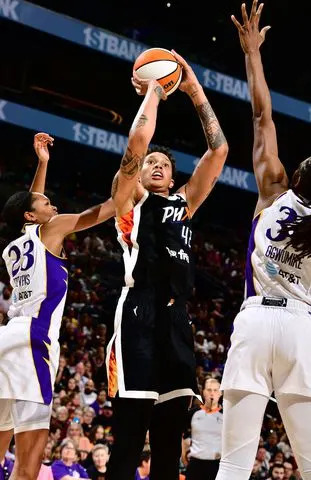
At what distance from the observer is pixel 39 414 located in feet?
14.3

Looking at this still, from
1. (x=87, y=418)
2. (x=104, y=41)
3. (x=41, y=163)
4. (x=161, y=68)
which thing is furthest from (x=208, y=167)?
(x=104, y=41)

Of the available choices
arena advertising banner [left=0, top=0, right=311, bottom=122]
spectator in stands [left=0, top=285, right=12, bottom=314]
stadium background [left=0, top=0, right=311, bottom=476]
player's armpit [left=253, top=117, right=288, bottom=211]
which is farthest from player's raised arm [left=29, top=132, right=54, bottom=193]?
arena advertising banner [left=0, top=0, right=311, bottom=122]

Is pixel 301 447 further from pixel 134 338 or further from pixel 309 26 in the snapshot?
pixel 309 26

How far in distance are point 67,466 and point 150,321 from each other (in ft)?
14.8

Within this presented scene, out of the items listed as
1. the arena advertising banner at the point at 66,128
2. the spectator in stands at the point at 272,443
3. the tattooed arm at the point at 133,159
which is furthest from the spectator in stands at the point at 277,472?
the arena advertising banner at the point at 66,128

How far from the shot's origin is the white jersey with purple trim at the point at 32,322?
4.44 m

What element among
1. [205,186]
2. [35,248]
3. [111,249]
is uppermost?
[111,249]

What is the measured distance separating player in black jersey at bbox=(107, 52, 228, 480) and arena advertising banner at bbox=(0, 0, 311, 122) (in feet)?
44.9

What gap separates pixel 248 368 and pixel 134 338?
76cm

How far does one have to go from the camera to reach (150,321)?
4066 millimetres

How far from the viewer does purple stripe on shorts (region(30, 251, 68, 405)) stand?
4.48 metres

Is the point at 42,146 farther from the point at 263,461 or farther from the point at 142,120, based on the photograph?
the point at 263,461

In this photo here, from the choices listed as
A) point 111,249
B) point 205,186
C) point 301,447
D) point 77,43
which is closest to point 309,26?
point 77,43

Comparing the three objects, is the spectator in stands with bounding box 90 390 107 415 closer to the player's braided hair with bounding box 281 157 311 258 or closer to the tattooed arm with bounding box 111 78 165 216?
the tattooed arm with bounding box 111 78 165 216
